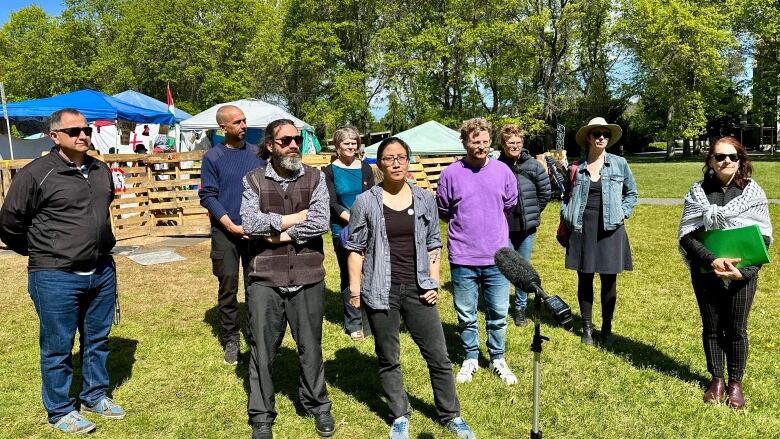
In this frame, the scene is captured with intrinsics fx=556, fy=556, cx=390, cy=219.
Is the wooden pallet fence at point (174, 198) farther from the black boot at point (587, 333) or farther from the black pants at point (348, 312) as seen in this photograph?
the black boot at point (587, 333)

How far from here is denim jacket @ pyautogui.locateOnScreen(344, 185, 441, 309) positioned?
3.40 meters

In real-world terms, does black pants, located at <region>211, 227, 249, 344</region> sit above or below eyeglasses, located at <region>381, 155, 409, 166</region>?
below

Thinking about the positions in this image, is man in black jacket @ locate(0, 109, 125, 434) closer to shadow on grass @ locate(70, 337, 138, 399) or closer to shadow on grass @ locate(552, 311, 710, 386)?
shadow on grass @ locate(70, 337, 138, 399)

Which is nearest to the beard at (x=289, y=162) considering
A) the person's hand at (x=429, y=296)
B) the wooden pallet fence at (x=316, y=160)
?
the person's hand at (x=429, y=296)

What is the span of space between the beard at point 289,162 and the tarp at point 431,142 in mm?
12149

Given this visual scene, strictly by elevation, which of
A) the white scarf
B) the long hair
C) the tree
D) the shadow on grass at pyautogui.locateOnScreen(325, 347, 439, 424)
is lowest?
the shadow on grass at pyautogui.locateOnScreen(325, 347, 439, 424)

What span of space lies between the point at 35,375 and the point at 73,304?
154 centimetres

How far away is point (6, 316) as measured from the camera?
6133mm

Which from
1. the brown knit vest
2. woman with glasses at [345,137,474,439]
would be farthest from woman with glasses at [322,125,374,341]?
woman with glasses at [345,137,474,439]

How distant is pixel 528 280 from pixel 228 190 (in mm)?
2798

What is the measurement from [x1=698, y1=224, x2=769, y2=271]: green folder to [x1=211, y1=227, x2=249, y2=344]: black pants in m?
3.44

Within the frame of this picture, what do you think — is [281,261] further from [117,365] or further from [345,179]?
[117,365]

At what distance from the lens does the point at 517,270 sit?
2641 millimetres

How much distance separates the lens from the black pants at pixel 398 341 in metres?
3.46
